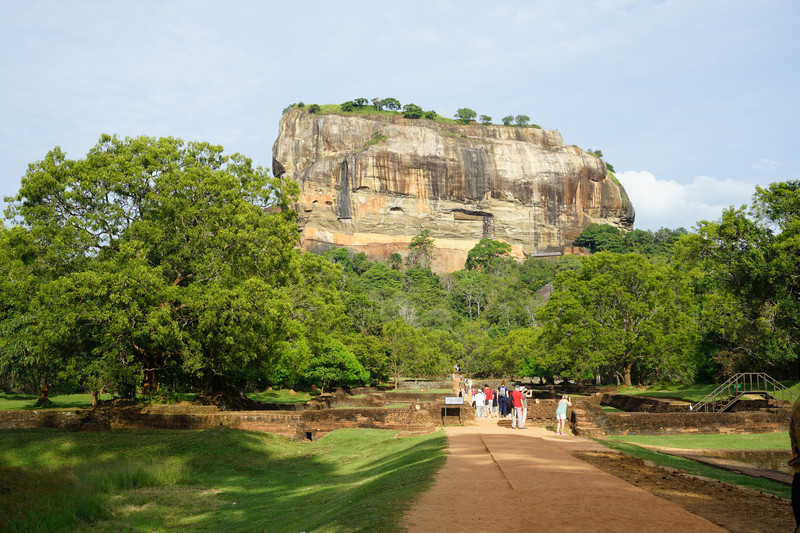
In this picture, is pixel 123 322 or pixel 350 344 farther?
pixel 350 344

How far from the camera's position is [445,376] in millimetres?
55906

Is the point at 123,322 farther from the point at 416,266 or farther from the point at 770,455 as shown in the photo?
the point at 416,266

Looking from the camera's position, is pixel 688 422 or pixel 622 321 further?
pixel 622 321

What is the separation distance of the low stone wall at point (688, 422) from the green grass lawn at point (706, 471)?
3.95 metres

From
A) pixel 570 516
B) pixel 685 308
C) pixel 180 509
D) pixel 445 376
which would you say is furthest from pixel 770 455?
pixel 445 376

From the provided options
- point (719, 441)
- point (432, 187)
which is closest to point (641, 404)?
point (719, 441)

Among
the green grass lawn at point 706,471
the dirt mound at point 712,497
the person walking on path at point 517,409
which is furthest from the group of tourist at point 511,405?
the dirt mound at point 712,497

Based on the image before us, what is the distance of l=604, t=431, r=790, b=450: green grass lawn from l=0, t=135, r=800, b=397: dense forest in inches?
390

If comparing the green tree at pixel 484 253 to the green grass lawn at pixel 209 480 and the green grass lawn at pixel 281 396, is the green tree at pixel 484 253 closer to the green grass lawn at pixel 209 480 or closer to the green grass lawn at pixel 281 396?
the green grass lawn at pixel 281 396

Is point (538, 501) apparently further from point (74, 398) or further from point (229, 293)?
point (74, 398)

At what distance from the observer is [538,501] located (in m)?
7.60

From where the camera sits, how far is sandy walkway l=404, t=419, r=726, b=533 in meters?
6.51

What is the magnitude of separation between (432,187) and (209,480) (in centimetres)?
Result: 10175

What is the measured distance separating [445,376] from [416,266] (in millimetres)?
55492
